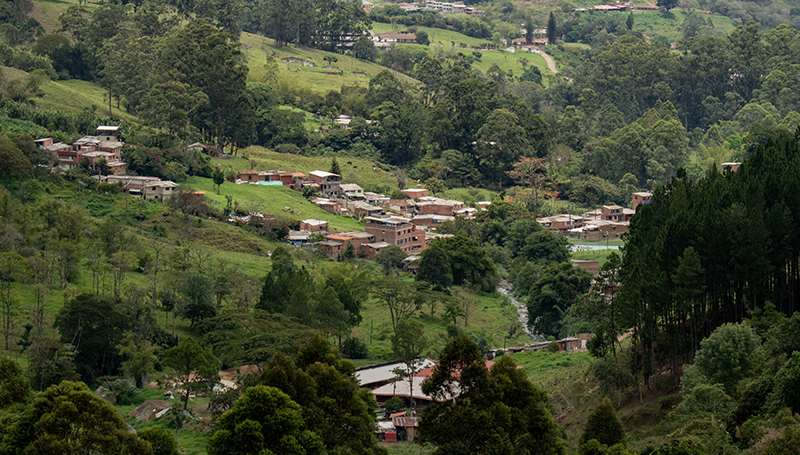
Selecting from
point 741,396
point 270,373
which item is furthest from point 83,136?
point 741,396

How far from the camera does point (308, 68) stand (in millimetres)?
119562

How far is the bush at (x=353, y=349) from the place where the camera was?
48500 millimetres

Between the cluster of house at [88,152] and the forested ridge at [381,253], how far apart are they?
78cm

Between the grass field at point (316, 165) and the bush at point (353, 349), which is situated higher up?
the grass field at point (316, 165)

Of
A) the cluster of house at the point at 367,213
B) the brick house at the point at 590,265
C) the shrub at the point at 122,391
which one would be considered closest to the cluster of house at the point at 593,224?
the cluster of house at the point at 367,213

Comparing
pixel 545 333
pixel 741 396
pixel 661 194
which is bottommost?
pixel 545 333

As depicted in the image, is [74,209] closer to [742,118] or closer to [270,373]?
[270,373]

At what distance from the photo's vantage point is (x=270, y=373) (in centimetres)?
2745

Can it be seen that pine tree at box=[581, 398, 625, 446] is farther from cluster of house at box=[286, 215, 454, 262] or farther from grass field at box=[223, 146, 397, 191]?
grass field at box=[223, 146, 397, 191]

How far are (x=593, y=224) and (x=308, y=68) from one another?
50.0 metres

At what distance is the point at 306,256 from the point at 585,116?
58835 mm

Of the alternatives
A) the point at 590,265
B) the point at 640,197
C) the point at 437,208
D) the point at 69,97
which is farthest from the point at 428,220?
the point at 69,97

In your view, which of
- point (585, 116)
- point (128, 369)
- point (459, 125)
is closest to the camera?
point (128, 369)

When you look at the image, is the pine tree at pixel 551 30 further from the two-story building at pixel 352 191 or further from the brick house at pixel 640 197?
the two-story building at pixel 352 191
